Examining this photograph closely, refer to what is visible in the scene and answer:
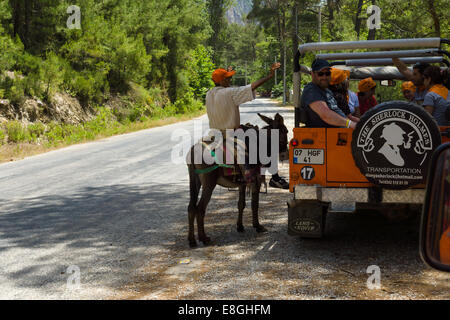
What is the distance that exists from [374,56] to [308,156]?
2.55 metres

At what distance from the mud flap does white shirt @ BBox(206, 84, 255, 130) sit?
4.29 ft

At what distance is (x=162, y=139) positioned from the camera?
75.1ft

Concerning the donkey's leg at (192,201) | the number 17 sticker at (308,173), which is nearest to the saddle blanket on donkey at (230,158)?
the donkey's leg at (192,201)

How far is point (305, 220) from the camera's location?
20.2 feet

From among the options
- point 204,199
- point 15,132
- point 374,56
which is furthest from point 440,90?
point 15,132

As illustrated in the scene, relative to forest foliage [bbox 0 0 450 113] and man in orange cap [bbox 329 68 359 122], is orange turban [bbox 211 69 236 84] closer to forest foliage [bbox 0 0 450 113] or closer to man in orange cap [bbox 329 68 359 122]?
man in orange cap [bbox 329 68 359 122]

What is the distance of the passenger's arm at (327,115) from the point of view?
5949 mm

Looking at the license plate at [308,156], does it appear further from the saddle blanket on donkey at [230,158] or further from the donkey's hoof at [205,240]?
the donkey's hoof at [205,240]

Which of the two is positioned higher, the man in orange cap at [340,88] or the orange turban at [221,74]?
the orange turban at [221,74]

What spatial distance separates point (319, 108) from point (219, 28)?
7365 cm

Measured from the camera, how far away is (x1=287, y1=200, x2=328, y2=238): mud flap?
20.1ft

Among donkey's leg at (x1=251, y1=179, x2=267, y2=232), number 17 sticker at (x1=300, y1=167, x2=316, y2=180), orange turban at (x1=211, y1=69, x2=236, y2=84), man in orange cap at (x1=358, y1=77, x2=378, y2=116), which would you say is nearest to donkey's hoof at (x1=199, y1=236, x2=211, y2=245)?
donkey's leg at (x1=251, y1=179, x2=267, y2=232)

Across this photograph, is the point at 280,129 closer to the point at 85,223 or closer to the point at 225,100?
the point at 225,100

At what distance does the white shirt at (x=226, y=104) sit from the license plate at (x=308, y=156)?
0.96 metres
